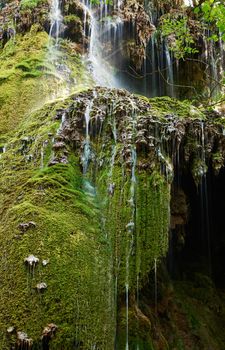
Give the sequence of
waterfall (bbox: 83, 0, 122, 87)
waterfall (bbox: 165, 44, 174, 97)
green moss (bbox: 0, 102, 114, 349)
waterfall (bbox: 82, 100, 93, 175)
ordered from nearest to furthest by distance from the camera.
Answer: green moss (bbox: 0, 102, 114, 349)
waterfall (bbox: 82, 100, 93, 175)
waterfall (bbox: 83, 0, 122, 87)
waterfall (bbox: 165, 44, 174, 97)

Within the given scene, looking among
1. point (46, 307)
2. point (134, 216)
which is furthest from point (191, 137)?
point (46, 307)

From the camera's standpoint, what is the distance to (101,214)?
18.3 ft

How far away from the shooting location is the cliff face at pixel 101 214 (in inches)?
175

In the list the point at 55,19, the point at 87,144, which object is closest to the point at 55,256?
the point at 87,144

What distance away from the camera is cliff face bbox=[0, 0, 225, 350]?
445cm

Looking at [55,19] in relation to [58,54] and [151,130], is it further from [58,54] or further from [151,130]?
[151,130]

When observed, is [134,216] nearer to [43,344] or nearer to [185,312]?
[43,344]

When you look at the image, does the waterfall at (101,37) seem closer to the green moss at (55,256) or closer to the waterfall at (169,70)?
the waterfall at (169,70)

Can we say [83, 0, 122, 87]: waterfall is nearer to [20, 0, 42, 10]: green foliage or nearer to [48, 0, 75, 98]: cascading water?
[48, 0, 75, 98]: cascading water

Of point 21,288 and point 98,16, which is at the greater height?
point 98,16

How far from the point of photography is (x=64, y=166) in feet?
19.0

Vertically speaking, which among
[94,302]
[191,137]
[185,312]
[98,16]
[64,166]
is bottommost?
[185,312]

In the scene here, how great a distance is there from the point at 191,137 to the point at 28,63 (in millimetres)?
4453

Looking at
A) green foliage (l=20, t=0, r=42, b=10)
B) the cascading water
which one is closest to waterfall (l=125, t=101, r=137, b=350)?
the cascading water
